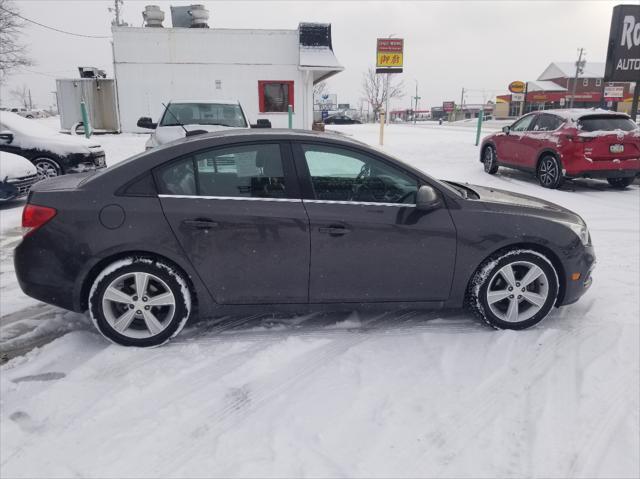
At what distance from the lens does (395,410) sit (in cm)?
280

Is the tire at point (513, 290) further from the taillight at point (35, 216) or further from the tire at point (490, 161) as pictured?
the tire at point (490, 161)

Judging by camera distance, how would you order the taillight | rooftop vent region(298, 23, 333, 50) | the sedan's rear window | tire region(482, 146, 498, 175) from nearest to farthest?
the taillight, the sedan's rear window, tire region(482, 146, 498, 175), rooftop vent region(298, 23, 333, 50)

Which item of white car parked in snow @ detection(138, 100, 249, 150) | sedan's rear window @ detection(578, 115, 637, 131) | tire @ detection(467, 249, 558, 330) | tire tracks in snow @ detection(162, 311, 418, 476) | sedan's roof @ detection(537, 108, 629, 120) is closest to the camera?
tire tracks in snow @ detection(162, 311, 418, 476)

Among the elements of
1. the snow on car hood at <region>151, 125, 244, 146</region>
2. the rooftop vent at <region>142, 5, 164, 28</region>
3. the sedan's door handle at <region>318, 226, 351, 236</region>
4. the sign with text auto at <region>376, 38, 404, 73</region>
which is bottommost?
the sedan's door handle at <region>318, 226, 351, 236</region>

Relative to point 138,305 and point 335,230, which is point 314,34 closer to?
point 335,230

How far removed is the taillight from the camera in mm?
3279

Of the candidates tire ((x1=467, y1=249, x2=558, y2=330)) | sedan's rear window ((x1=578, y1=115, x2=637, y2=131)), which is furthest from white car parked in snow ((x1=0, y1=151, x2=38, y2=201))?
sedan's rear window ((x1=578, y1=115, x2=637, y2=131))

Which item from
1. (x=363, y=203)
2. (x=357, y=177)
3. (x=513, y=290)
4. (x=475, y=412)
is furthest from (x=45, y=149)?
(x=475, y=412)

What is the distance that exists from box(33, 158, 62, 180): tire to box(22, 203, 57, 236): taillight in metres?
6.41

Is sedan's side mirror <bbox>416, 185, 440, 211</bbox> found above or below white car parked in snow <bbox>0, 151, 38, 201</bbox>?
above

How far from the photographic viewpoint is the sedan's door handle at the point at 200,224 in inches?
130

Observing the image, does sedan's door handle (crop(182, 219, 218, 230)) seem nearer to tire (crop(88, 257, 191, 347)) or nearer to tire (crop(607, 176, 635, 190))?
tire (crop(88, 257, 191, 347))

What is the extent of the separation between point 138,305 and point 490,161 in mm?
10923

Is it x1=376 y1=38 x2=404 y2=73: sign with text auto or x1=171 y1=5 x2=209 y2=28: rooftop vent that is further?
x1=171 y1=5 x2=209 y2=28: rooftop vent
